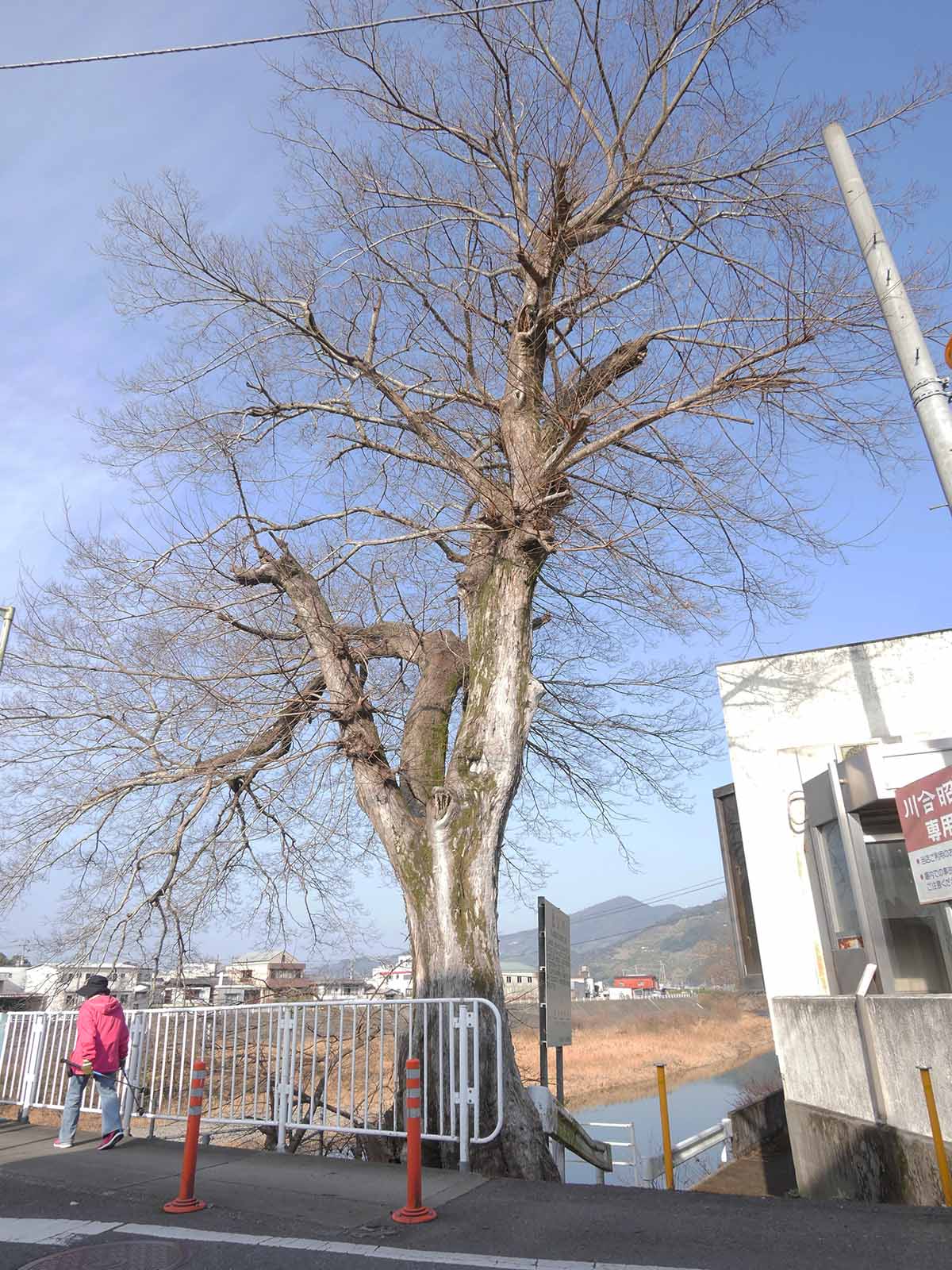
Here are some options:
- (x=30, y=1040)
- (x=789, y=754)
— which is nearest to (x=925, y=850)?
(x=789, y=754)

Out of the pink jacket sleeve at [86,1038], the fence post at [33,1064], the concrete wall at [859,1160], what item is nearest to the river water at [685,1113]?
the concrete wall at [859,1160]

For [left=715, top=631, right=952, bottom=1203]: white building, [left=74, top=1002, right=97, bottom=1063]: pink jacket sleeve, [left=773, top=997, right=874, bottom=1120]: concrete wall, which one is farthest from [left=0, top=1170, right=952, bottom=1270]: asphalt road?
[left=773, top=997, right=874, bottom=1120]: concrete wall

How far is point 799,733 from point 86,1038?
9965 mm

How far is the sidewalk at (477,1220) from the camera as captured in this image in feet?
13.0

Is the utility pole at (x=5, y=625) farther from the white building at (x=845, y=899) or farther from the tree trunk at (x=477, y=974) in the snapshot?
the white building at (x=845, y=899)

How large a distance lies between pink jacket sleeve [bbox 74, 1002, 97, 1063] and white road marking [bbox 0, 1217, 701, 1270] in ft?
9.02

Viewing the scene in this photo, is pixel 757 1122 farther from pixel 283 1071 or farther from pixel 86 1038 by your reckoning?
pixel 86 1038

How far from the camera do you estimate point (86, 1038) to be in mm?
7539

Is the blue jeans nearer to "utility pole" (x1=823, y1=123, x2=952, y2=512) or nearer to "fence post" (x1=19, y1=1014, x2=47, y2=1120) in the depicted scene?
"fence post" (x1=19, y1=1014, x2=47, y2=1120)

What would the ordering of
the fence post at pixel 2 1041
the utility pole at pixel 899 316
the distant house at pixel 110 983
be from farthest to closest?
the distant house at pixel 110 983
the fence post at pixel 2 1041
the utility pole at pixel 899 316

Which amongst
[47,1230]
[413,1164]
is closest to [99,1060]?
[47,1230]

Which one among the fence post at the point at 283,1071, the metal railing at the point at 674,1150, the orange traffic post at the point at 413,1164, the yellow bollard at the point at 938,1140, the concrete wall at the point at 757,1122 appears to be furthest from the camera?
the concrete wall at the point at 757,1122

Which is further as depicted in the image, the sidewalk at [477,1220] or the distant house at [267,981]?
the distant house at [267,981]

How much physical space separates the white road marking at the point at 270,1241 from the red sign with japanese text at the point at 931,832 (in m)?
4.22
